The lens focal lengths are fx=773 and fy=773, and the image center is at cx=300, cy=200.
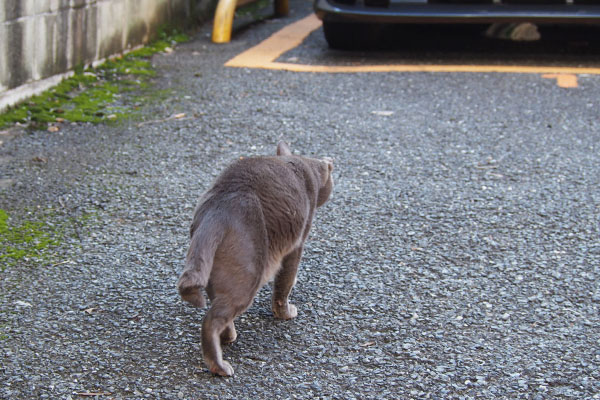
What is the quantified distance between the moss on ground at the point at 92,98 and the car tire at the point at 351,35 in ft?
5.58

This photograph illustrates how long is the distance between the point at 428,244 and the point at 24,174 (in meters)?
2.19

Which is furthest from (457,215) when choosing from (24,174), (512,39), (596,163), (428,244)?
(512,39)

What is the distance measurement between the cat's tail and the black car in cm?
447

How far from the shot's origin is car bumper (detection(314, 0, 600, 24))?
6383 millimetres

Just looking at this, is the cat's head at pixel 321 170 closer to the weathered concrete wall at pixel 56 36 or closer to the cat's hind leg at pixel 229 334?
the cat's hind leg at pixel 229 334

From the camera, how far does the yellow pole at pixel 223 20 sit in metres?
7.70

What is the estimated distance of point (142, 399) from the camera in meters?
2.29

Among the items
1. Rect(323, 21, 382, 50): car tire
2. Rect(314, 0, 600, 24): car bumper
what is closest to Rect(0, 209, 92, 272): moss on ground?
Rect(314, 0, 600, 24): car bumper

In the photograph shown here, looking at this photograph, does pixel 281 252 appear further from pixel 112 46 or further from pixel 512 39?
pixel 512 39

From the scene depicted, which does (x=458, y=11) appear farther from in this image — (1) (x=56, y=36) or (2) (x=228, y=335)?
(2) (x=228, y=335)

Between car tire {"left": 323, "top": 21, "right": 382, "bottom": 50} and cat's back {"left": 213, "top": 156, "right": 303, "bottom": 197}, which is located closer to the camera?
cat's back {"left": 213, "top": 156, "right": 303, "bottom": 197}

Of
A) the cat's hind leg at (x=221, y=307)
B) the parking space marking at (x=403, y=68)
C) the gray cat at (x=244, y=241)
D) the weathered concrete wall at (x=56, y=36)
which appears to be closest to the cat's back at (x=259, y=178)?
the gray cat at (x=244, y=241)

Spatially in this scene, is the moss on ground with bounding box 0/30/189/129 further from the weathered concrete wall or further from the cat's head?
the cat's head

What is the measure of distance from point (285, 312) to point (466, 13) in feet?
14.4
